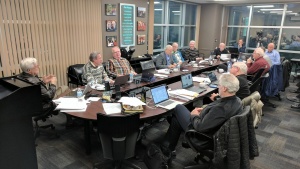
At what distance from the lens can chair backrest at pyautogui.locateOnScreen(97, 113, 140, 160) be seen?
6.93 ft

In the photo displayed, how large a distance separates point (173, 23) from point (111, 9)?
341 centimetres

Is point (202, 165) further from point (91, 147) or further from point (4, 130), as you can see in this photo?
point (4, 130)

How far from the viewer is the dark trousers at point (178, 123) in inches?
103

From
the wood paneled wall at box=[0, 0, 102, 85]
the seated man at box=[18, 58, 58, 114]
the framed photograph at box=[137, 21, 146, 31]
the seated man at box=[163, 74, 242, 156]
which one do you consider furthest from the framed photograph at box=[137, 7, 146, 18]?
the seated man at box=[163, 74, 242, 156]

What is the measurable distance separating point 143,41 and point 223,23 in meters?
4.47

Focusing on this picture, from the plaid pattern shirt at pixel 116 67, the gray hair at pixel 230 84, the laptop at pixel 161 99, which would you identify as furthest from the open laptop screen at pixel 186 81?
the plaid pattern shirt at pixel 116 67

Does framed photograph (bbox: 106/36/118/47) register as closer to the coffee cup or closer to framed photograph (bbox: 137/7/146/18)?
framed photograph (bbox: 137/7/146/18)

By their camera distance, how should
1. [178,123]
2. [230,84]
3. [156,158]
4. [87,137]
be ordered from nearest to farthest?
1. [230,84]
2. [156,158]
3. [178,123]
4. [87,137]

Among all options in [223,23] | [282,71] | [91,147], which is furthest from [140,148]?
[223,23]

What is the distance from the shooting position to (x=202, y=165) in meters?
2.58

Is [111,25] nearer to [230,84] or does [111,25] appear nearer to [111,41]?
[111,41]

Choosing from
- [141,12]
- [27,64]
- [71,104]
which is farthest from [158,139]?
[141,12]

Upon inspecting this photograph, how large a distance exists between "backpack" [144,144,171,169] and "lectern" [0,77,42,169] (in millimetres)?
1539

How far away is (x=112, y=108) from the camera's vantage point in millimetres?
2561
